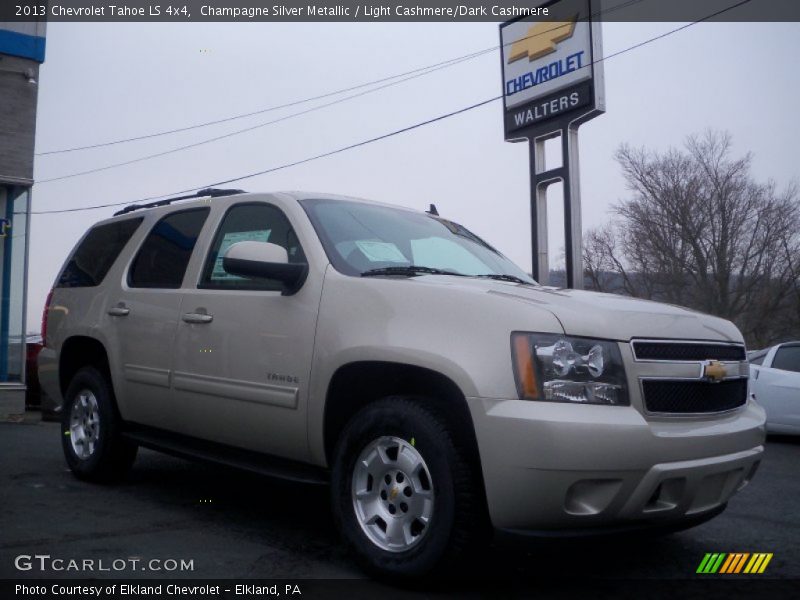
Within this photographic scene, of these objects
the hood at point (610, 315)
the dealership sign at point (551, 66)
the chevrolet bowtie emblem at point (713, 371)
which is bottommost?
the chevrolet bowtie emblem at point (713, 371)

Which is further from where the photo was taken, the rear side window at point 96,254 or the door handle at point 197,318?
the rear side window at point 96,254

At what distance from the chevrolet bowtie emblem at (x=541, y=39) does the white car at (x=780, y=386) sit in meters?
6.97

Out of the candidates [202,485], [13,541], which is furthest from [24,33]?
[13,541]

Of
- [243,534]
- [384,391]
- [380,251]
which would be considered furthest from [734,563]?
[243,534]

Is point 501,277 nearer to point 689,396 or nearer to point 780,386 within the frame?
point 689,396

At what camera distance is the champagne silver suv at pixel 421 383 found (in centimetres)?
319

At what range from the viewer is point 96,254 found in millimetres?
6074

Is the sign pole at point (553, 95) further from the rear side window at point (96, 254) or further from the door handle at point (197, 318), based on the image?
the door handle at point (197, 318)

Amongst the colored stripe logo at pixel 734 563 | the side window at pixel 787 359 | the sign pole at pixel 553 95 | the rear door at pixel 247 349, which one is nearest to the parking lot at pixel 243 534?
the colored stripe logo at pixel 734 563

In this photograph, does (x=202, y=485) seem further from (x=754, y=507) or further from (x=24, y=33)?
(x=24, y=33)

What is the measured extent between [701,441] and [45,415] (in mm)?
10067

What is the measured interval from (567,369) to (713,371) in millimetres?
777

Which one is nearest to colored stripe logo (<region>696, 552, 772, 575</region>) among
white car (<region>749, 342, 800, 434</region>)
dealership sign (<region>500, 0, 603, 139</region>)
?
white car (<region>749, 342, 800, 434</region>)

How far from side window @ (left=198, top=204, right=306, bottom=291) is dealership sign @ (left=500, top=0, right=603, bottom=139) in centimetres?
1010
